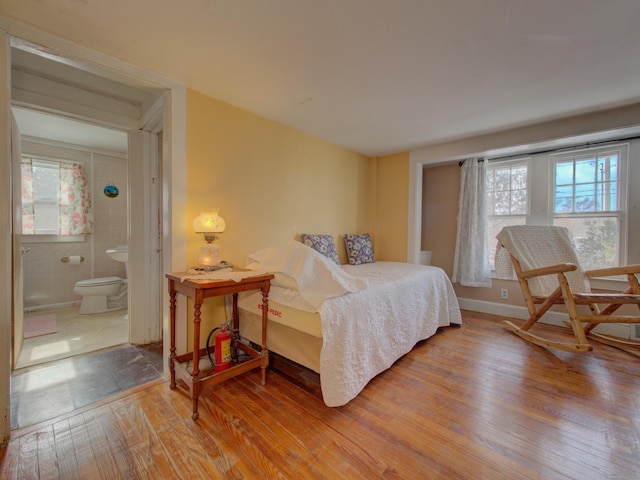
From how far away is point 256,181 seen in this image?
2469 mm

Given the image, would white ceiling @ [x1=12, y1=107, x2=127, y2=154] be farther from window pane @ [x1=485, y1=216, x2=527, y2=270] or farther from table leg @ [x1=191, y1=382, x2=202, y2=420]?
window pane @ [x1=485, y1=216, x2=527, y2=270]

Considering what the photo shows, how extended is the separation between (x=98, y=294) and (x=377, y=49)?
399 centimetres

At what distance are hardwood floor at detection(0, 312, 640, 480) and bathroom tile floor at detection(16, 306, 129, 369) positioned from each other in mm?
1012

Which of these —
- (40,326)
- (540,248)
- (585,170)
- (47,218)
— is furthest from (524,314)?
(47,218)

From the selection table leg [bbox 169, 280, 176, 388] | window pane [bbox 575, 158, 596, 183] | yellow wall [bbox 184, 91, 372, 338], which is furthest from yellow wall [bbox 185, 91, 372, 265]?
window pane [bbox 575, 158, 596, 183]

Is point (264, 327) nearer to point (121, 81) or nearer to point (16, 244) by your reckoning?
point (16, 244)

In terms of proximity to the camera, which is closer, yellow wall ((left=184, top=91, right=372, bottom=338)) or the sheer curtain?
yellow wall ((left=184, top=91, right=372, bottom=338))

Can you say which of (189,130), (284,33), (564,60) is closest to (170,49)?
(189,130)

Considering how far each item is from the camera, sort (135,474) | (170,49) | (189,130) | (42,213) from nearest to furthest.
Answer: (135,474) → (170,49) → (189,130) → (42,213)

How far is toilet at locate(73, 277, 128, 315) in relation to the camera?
10.8 ft

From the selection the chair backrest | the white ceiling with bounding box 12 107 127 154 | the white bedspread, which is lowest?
the white bedspread

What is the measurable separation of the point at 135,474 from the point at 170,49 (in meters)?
2.18

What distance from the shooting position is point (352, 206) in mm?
3643

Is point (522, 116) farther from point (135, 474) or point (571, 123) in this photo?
point (135, 474)
